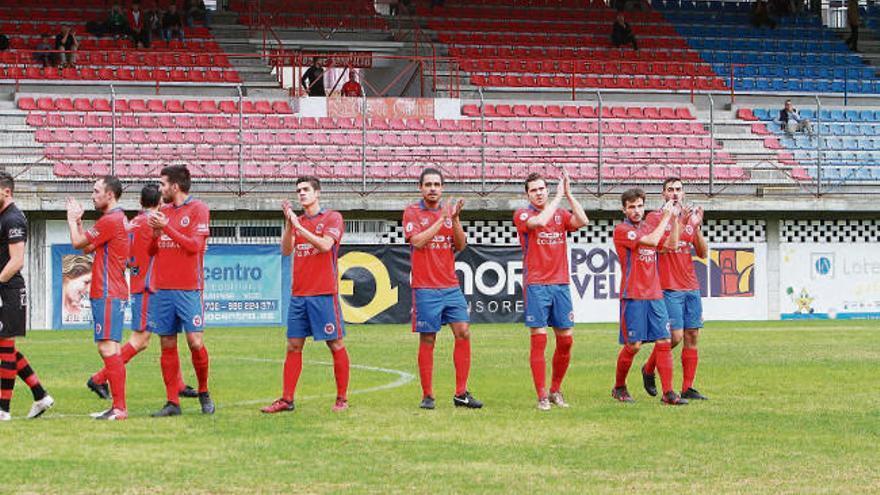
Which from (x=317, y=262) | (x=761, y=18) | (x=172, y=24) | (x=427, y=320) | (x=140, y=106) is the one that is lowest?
(x=427, y=320)

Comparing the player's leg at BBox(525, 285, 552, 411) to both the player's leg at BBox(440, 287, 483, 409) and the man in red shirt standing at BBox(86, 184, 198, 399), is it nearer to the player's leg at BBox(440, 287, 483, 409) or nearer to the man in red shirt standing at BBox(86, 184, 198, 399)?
the player's leg at BBox(440, 287, 483, 409)

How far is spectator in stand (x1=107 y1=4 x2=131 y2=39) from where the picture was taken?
40.9 metres

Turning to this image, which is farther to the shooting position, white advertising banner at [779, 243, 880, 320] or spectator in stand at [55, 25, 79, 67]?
spectator in stand at [55, 25, 79, 67]

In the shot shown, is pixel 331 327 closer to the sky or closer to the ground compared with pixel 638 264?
closer to the ground

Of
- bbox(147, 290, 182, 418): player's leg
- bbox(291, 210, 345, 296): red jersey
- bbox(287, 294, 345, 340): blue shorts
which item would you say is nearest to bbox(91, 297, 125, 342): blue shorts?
bbox(147, 290, 182, 418): player's leg

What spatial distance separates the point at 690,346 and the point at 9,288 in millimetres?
6726

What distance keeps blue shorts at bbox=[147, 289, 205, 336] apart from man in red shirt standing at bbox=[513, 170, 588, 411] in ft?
10.2

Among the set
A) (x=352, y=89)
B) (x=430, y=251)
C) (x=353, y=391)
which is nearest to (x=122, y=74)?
(x=352, y=89)

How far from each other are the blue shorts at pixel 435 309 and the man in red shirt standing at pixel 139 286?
95.7 inches

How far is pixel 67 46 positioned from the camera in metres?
39.3

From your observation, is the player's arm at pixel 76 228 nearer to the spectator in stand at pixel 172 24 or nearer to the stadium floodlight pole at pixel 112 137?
the stadium floodlight pole at pixel 112 137

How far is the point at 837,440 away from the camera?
38.4 feet

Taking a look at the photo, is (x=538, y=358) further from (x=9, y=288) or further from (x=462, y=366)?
(x=9, y=288)

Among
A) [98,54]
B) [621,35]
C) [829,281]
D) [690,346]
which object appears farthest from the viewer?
[621,35]
